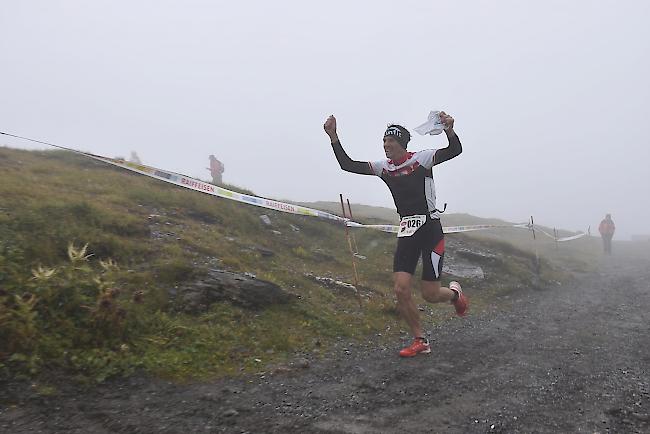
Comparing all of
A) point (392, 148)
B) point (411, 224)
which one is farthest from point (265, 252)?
point (392, 148)

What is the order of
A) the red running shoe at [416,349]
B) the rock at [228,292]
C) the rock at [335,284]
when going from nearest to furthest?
the red running shoe at [416,349], the rock at [228,292], the rock at [335,284]

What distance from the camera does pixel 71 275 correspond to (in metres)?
5.13

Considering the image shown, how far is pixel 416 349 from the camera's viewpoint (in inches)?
234

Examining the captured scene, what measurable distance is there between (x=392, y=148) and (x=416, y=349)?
2986 millimetres

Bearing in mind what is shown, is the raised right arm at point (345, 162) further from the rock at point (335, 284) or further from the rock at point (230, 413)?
the rock at point (230, 413)

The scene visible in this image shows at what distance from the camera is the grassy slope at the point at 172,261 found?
497 cm

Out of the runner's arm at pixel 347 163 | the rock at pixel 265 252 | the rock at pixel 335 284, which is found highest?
the runner's arm at pixel 347 163

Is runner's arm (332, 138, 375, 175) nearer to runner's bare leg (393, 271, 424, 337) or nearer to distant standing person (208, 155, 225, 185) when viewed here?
runner's bare leg (393, 271, 424, 337)

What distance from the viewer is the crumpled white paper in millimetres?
5578

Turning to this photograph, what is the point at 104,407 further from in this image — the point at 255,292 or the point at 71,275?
the point at 255,292

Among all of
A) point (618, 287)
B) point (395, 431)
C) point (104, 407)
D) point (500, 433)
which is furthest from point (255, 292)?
point (618, 287)

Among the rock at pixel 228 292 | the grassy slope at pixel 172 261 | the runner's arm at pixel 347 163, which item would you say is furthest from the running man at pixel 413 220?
the rock at pixel 228 292

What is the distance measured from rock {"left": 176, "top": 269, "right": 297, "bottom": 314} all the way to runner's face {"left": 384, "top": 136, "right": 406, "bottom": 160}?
301 cm

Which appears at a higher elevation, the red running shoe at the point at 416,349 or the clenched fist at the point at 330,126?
the clenched fist at the point at 330,126
